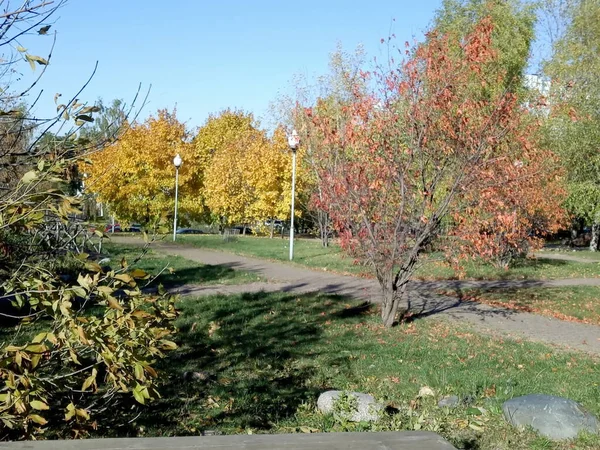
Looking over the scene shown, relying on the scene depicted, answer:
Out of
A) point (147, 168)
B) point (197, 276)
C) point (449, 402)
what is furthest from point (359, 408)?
point (147, 168)

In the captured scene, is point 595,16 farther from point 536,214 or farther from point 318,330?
point 318,330

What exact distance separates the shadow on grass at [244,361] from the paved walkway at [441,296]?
1.28 m

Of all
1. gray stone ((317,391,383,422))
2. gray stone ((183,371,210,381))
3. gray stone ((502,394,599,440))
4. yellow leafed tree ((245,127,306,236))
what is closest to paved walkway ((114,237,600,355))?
gray stone ((502,394,599,440))

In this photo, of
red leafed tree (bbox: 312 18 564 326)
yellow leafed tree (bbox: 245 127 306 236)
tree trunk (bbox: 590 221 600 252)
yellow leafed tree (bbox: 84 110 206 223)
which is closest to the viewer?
red leafed tree (bbox: 312 18 564 326)

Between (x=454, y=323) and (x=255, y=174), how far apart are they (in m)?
23.6

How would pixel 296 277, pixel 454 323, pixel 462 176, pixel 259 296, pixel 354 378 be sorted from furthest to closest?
pixel 296 277
pixel 259 296
pixel 454 323
pixel 462 176
pixel 354 378

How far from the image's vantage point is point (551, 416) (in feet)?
17.8

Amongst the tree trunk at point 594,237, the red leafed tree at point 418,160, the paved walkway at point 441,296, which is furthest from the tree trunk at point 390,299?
the tree trunk at point 594,237

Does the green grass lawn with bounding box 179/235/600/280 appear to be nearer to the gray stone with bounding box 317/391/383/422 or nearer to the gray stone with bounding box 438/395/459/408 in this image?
the gray stone with bounding box 438/395/459/408

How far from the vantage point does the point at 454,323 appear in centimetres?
1131

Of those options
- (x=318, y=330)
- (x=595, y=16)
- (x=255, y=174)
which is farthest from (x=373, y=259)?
(x=595, y=16)

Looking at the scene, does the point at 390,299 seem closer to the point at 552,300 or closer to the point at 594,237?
the point at 552,300

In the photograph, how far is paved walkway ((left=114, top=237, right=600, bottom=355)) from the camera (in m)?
10.8

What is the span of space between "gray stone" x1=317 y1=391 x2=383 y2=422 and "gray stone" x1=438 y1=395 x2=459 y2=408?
68 cm
